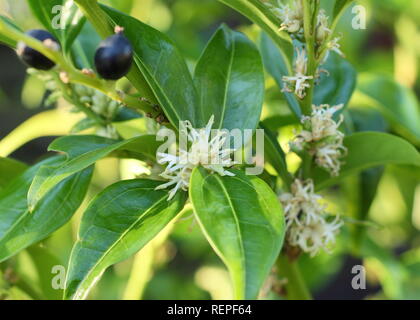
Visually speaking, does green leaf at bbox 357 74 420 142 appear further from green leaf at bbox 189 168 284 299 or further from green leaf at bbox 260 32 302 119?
green leaf at bbox 189 168 284 299

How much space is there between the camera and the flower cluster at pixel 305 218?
2.90 ft

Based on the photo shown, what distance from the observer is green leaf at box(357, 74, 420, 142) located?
129cm

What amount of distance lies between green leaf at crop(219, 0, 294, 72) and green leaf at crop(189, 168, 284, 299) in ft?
0.70

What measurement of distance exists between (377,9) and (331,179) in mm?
1341

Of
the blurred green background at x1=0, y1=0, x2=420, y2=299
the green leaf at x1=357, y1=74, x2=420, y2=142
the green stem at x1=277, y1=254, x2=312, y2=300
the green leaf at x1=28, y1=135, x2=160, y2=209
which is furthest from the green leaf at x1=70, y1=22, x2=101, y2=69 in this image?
the green leaf at x1=357, y1=74, x2=420, y2=142

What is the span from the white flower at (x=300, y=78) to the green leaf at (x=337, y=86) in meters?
0.19

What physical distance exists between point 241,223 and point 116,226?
157mm

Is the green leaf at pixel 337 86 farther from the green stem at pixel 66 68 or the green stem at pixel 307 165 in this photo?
the green stem at pixel 66 68

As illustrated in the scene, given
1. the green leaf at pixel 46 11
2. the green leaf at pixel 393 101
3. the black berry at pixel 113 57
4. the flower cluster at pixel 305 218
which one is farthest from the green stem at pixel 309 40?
the green leaf at pixel 393 101

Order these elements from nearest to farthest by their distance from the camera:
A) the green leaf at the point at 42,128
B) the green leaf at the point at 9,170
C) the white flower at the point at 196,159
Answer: the white flower at the point at 196,159 < the green leaf at the point at 9,170 < the green leaf at the point at 42,128

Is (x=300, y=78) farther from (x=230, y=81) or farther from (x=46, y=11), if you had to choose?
(x=46, y=11)

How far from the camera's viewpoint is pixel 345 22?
1.92 metres

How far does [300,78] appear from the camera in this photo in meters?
0.83
